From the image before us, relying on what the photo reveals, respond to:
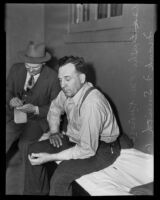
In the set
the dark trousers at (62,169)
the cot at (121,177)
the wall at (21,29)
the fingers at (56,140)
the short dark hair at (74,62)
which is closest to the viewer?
the cot at (121,177)

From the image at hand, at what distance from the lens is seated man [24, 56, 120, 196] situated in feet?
5.65

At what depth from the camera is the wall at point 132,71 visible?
6.24ft

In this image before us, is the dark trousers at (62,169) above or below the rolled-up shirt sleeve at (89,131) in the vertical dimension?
below

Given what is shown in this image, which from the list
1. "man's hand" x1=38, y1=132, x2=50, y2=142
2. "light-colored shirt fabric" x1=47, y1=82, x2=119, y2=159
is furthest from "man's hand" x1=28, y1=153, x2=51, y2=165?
"man's hand" x1=38, y1=132, x2=50, y2=142

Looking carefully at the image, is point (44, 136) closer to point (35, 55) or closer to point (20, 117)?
point (20, 117)

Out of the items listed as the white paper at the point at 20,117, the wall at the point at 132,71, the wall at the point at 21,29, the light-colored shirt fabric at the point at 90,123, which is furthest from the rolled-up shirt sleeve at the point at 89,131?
the wall at the point at 21,29

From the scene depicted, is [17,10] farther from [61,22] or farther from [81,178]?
[81,178]

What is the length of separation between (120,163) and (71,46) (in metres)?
1.26

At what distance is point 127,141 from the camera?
2.12m

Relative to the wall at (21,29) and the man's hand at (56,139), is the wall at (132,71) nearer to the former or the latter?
the man's hand at (56,139)

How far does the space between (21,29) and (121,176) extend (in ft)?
7.59

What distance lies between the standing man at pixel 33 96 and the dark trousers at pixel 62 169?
1.37 feet

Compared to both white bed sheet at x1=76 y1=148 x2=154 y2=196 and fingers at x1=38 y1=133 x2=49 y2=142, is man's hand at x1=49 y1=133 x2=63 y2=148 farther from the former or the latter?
white bed sheet at x1=76 y1=148 x2=154 y2=196
